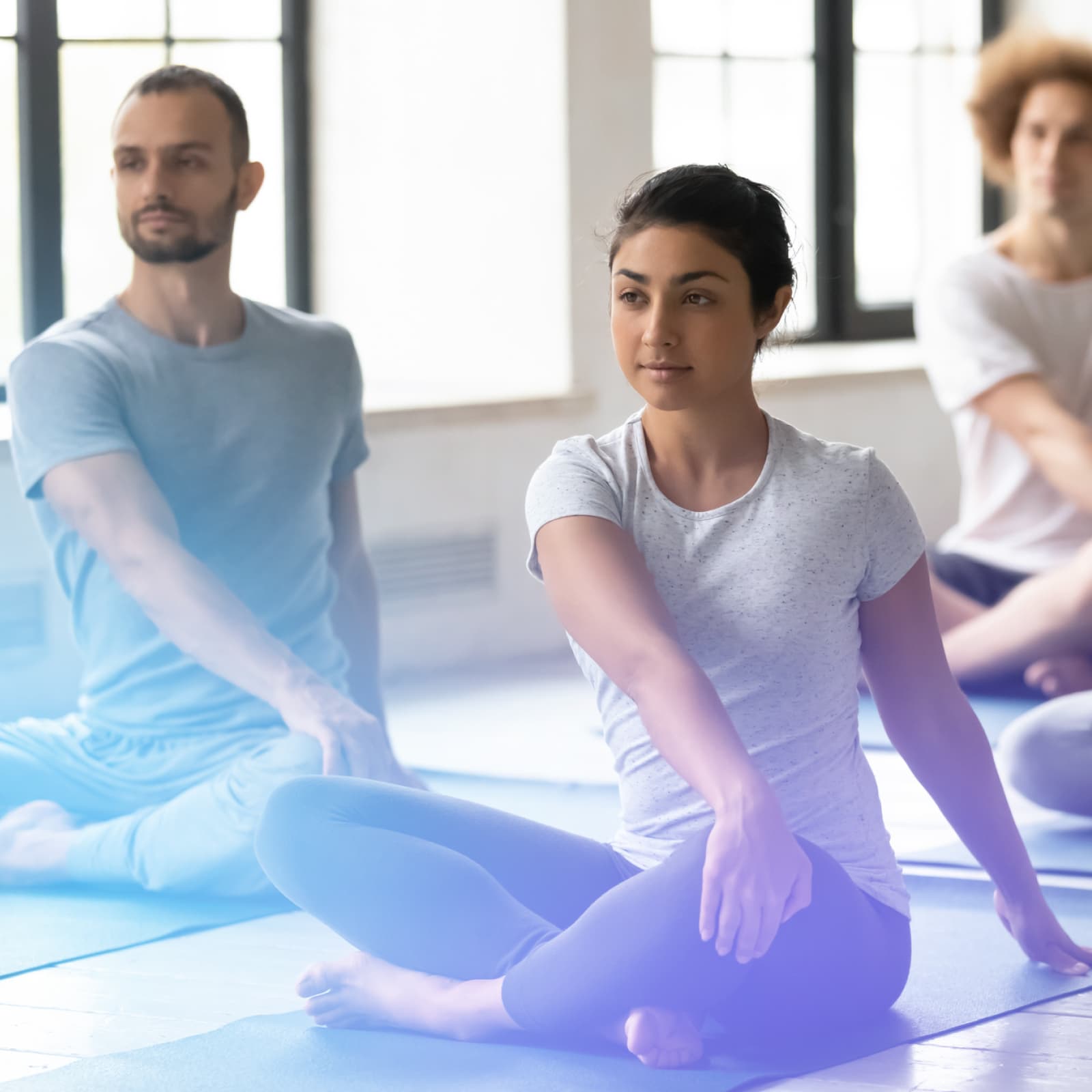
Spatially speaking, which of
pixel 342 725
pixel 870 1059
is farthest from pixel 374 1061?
pixel 342 725

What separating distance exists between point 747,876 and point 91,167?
3143mm

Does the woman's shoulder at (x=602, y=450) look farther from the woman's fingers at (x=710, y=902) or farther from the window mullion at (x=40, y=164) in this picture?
the window mullion at (x=40, y=164)

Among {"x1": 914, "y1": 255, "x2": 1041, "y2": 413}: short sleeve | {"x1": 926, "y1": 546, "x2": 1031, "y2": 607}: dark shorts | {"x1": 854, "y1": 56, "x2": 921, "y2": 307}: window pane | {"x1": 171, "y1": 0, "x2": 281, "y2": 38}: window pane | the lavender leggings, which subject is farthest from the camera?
{"x1": 854, "y1": 56, "x2": 921, "y2": 307}: window pane

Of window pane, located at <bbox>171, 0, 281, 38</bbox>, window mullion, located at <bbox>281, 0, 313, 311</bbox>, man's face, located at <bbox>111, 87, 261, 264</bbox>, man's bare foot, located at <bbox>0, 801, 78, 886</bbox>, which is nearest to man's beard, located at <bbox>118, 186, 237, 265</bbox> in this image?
man's face, located at <bbox>111, 87, 261, 264</bbox>

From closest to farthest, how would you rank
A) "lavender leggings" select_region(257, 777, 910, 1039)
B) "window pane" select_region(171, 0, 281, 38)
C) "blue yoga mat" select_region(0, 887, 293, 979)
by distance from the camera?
"lavender leggings" select_region(257, 777, 910, 1039)
"blue yoga mat" select_region(0, 887, 293, 979)
"window pane" select_region(171, 0, 281, 38)

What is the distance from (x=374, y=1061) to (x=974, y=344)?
7.93 ft

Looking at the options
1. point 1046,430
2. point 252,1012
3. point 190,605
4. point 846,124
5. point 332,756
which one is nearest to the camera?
point 252,1012

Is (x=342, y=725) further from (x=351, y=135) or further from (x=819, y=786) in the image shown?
(x=351, y=135)

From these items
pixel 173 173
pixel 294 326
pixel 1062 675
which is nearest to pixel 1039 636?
pixel 1062 675

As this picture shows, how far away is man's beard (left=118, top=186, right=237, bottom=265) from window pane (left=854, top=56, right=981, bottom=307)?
3.64 meters

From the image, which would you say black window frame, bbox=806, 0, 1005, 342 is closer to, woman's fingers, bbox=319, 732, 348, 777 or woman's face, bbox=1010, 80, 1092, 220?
woman's face, bbox=1010, 80, 1092, 220

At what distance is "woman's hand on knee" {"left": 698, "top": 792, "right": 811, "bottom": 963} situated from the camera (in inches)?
70.3

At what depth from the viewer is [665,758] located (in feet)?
6.20

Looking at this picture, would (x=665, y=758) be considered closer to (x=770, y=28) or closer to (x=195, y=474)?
(x=195, y=474)
